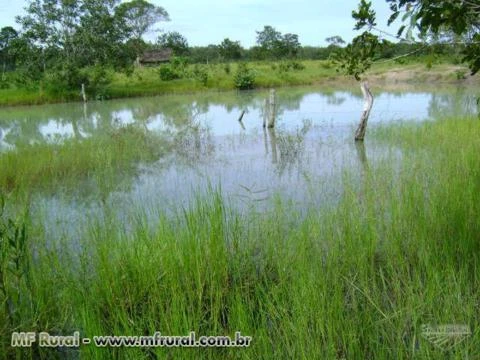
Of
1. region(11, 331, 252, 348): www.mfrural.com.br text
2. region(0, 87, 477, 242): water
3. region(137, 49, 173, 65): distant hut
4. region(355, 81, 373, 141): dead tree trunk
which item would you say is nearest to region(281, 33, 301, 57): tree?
region(137, 49, 173, 65): distant hut

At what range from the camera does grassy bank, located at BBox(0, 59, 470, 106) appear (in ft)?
79.6

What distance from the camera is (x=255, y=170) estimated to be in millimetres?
7801

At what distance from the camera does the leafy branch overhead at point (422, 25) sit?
188 cm

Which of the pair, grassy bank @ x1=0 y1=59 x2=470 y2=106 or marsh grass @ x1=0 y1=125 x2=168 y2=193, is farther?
grassy bank @ x1=0 y1=59 x2=470 y2=106

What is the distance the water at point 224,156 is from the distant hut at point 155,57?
958 inches

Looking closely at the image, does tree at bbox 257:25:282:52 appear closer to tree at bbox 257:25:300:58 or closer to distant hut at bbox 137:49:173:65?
tree at bbox 257:25:300:58

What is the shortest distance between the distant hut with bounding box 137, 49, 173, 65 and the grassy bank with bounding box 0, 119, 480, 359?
1636 inches

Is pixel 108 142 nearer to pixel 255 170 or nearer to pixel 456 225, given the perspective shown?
pixel 255 170

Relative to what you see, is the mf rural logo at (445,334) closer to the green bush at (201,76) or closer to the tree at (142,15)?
the green bush at (201,76)

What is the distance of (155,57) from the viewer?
143 ft

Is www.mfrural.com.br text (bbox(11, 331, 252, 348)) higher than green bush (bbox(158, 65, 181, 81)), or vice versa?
green bush (bbox(158, 65, 181, 81))

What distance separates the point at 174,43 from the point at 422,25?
49.7 m

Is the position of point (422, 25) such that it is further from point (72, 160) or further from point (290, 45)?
point (290, 45)

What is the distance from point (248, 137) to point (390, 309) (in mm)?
9240
